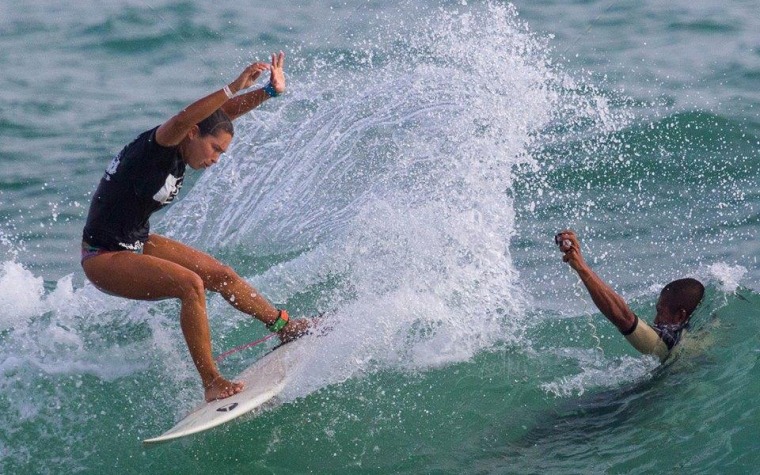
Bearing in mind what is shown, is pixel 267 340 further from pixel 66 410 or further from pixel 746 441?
pixel 746 441

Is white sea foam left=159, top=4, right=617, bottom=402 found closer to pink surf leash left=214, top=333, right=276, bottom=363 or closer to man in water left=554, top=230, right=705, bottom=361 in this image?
pink surf leash left=214, top=333, right=276, bottom=363

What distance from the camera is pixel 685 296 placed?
6.31 meters

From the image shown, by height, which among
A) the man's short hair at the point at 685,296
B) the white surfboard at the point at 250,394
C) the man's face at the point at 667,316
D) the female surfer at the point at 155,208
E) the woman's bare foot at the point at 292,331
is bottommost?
the white surfboard at the point at 250,394

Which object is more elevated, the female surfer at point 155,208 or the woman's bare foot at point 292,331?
the female surfer at point 155,208

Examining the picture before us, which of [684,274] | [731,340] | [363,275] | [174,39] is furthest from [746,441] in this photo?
[174,39]

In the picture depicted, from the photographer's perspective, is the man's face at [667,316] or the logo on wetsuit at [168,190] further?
the man's face at [667,316]

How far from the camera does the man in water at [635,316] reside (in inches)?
227

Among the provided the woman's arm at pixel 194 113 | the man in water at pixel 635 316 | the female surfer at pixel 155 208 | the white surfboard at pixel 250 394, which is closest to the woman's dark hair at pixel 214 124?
the female surfer at pixel 155 208

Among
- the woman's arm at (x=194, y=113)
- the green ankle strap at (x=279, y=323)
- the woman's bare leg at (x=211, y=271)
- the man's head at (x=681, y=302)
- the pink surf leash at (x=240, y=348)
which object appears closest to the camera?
the woman's arm at (x=194, y=113)

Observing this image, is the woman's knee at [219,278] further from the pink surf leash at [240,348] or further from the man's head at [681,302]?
the man's head at [681,302]

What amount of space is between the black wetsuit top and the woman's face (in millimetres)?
75

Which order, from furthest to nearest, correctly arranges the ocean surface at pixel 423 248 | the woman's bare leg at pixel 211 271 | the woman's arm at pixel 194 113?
the woman's bare leg at pixel 211 271, the ocean surface at pixel 423 248, the woman's arm at pixel 194 113

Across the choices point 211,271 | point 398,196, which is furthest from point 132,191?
point 398,196

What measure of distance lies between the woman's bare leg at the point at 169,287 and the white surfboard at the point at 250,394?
125mm
